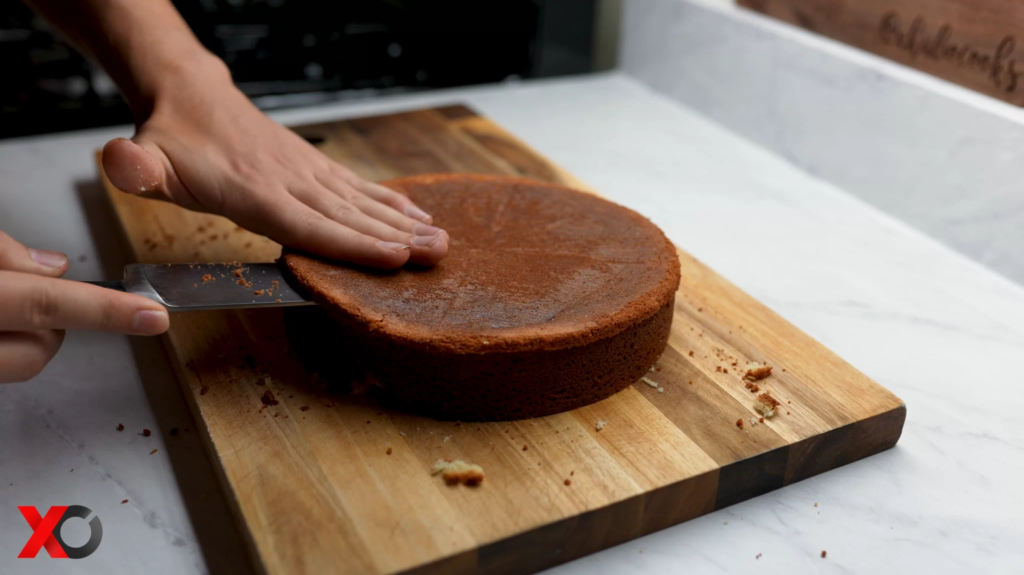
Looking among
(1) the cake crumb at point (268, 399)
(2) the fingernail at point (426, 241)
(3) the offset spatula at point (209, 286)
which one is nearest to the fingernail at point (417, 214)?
(2) the fingernail at point (426, 241)

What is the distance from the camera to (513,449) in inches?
40.6

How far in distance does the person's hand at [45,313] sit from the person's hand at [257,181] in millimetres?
228

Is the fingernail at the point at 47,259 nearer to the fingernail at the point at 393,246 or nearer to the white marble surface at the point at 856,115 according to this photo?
the fingernail at the point at 393,246

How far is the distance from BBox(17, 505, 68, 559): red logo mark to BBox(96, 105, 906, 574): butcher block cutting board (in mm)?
184

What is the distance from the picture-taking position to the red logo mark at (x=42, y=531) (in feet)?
3.02

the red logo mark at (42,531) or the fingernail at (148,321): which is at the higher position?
the fingernail at (148,321)

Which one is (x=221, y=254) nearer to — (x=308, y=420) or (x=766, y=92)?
(x=308, y=420)

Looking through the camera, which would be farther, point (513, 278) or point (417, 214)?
point (417, 214)

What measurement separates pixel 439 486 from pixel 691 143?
1.40m

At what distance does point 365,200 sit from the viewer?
128 cm

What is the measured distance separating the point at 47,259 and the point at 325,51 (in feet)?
4.21

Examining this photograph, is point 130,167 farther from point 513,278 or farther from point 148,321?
point 513,278

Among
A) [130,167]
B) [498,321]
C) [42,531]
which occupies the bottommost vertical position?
[42,531]

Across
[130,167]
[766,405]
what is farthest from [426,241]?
[766,405]
